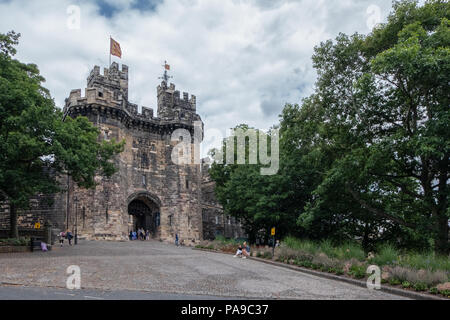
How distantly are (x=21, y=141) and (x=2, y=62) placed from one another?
5.33 metres

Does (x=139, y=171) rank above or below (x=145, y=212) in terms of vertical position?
above

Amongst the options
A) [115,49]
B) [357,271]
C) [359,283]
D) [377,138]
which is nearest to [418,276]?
[359,283]

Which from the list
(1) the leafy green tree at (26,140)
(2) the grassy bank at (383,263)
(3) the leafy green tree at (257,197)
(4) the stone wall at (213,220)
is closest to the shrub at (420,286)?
(2) the grassy bank at (383,263)

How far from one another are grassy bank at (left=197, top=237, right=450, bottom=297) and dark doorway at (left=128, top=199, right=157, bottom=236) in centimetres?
2165

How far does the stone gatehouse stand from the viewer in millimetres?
31938

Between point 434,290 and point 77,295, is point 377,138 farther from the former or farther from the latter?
point 77,295

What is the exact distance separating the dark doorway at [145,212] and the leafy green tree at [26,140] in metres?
18.1

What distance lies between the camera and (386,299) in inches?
380

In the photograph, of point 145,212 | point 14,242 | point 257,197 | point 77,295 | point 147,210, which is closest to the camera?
point 77,295

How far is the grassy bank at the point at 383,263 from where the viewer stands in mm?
10562

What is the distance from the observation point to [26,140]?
17547mm

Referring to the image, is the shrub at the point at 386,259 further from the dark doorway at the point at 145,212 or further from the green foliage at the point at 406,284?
the dark doorway at the point at 145,212

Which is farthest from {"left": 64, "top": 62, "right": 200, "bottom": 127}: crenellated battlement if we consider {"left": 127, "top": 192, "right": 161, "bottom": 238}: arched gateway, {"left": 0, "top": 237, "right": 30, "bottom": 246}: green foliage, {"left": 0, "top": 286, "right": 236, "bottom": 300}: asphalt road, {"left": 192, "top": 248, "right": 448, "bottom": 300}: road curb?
{"left": 0, "top": 286, "right": 236, "bottom": 300}: asphalt road

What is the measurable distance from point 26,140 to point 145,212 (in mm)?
24217
